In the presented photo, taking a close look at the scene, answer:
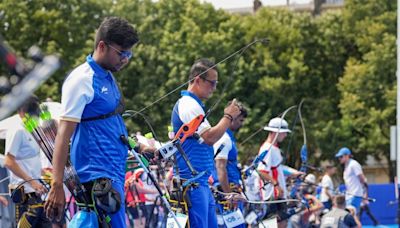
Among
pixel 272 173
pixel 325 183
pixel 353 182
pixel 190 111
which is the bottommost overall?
pixel 325 183

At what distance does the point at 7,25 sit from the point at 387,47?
16.4 m

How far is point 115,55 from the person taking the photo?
640cm

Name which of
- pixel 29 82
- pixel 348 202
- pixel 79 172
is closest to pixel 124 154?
pixel 79 172

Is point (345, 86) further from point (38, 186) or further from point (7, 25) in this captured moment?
point (38, 186)

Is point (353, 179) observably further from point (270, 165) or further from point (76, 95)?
point (76, 95)

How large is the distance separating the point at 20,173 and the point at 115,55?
3278 millimetres

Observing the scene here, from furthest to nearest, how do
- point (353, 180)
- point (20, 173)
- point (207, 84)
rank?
point (353, 180) → point (20, 173) → point (207, 84)

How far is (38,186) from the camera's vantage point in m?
9.30

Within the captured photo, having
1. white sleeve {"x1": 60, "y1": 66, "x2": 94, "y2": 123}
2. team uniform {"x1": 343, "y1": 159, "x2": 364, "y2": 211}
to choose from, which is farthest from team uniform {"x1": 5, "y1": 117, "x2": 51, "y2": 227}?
team uniform {"x1": 343, "y1": 159, "x2": 364, "y2": 211}

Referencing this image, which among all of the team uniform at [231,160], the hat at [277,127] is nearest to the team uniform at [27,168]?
the team uniform at [231,160]

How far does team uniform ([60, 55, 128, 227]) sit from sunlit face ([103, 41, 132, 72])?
0.19 feet

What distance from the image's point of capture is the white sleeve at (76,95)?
19.9 ft

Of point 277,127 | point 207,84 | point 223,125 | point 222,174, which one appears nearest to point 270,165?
point 277,127

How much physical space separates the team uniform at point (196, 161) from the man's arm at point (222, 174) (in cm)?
138
